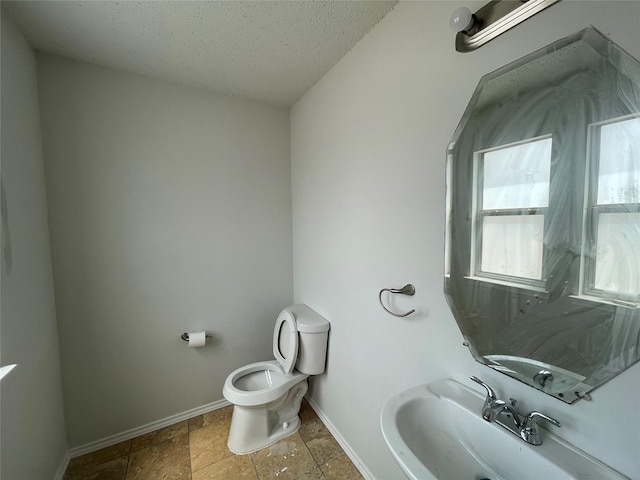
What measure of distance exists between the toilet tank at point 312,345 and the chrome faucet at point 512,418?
41.3 inches

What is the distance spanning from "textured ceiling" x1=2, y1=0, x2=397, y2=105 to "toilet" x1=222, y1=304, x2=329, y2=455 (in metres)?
1.70

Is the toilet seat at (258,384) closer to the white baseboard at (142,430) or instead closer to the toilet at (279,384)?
the toilet at (279,384)

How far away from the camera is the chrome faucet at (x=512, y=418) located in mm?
691

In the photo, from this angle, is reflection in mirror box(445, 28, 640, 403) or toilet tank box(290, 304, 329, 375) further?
toilet tank box(290, 304, 329, 375)

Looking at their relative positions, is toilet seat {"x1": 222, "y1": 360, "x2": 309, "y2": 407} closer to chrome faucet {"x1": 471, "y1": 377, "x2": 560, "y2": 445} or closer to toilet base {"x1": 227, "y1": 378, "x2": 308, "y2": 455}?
toilet base {"x1": 227, "y1": 378, "x2": 308, "y2": 455}

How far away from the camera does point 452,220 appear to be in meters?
0.95

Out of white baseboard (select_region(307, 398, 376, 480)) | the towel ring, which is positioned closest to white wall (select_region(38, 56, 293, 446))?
white baseboard (select_region(307, 398, 376, 480))

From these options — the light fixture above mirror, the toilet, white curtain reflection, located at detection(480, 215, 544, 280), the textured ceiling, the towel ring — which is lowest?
the toilet

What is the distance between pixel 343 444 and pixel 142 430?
4.69ft

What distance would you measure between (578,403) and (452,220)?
618 mm

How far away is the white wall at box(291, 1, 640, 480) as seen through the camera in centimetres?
65

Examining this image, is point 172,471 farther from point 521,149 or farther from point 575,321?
point 521,149

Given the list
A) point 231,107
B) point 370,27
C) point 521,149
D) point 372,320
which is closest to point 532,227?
point 521,149

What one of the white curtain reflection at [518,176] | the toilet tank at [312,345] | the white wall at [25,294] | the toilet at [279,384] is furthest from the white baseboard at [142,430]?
the white curtain reflection at [518,176]
